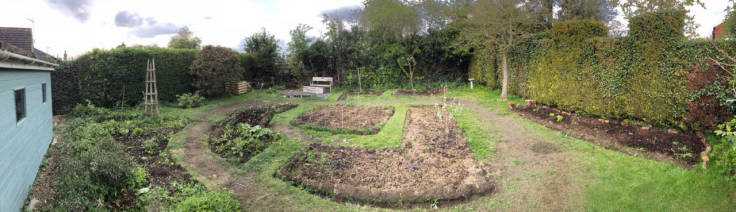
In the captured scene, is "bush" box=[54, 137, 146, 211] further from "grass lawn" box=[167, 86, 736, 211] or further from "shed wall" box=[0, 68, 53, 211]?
"grass lawn" box=[167, 86, 736, 211]

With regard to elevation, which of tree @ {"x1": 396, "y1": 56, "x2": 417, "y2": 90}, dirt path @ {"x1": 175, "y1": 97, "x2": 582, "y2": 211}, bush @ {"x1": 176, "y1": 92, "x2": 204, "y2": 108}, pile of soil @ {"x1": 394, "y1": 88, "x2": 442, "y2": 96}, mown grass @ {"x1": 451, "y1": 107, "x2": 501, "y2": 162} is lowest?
dirt path @ {"x1": 175, "y1": 97, "x2": 582, "y2": 211}

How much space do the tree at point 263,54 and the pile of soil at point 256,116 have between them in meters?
7.45

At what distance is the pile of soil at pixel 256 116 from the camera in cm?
867

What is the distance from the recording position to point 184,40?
30.5 meters

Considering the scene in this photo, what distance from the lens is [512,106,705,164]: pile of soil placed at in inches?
205

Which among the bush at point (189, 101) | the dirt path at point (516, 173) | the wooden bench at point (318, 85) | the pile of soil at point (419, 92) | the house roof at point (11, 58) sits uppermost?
the house roof at point (11, 58)

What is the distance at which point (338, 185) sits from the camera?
4.45m

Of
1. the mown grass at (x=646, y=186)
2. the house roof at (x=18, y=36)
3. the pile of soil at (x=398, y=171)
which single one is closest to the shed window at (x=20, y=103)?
the pile of soil at (x=398, y=171)

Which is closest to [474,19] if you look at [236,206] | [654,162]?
[654,162]

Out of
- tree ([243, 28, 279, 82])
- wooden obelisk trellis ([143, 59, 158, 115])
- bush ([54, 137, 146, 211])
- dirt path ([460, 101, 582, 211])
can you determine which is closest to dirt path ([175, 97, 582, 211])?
dirt path ([460, 101, 582, 211])

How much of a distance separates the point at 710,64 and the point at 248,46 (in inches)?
730

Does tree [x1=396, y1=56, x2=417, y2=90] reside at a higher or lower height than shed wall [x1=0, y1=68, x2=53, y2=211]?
higher

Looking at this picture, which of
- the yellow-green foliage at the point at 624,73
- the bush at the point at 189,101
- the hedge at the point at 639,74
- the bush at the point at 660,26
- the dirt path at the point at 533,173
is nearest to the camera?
the dirt path at the point at 533,173

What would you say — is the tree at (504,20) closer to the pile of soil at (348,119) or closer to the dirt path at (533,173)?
the pile of soil at (348,119)
